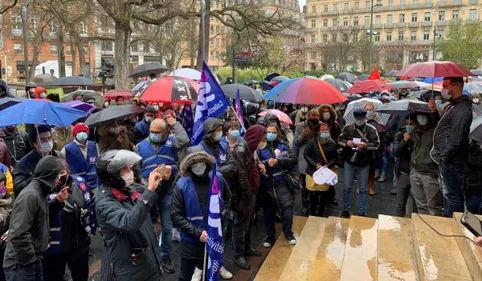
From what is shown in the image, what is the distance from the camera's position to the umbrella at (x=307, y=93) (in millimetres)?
6570

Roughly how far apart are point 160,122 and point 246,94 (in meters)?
3.61

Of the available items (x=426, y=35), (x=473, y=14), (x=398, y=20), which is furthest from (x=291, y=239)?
(x=398, y=20)

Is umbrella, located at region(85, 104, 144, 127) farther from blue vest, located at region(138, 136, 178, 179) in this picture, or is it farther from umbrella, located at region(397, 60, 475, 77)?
umbrella, located at region(397, 60, 475, 77)

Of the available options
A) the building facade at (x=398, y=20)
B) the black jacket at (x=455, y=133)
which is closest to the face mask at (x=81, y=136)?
the black jacket at (x=455, y=133)

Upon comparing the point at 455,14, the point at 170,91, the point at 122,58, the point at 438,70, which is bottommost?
the point at 170,91

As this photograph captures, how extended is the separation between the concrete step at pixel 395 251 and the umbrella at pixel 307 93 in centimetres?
209

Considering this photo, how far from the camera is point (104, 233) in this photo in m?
3.25

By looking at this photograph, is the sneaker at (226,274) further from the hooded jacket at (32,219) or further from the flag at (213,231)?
the hooded jacket at (32,219)

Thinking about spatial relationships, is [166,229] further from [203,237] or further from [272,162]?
[272,162]

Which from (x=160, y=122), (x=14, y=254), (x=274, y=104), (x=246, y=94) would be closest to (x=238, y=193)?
(x=160, y=122)

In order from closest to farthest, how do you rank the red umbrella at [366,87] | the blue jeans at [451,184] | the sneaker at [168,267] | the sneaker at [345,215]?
the blue jeans at [451,184] < the sneaker at [168,267] < the sneaker at [345,215] < the red umbrella at [366,87]

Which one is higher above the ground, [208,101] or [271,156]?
[208,101]

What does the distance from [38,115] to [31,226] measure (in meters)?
Result: 1.53

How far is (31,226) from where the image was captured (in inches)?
129
